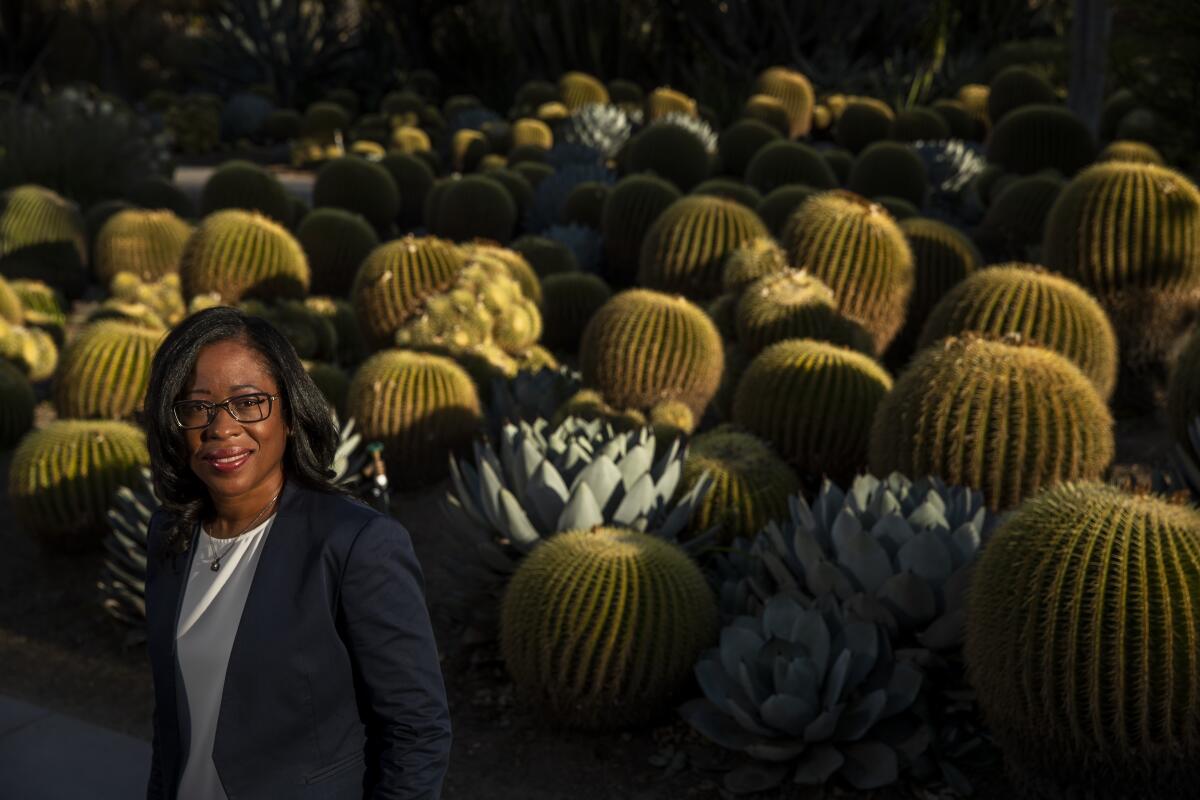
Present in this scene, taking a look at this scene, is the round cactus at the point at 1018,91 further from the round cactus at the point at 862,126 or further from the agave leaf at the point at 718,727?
the agave leaf at the point at 718,727

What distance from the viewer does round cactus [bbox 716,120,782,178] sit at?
39.1 ft

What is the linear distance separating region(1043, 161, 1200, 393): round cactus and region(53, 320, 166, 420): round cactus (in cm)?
486

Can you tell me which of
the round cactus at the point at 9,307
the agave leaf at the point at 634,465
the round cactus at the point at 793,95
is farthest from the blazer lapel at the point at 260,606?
the round cactus at the point at 793,95

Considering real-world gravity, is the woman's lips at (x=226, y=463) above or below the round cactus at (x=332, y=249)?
above

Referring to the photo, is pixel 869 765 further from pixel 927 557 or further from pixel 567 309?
pixel 567 309

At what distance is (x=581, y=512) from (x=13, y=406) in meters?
4.10

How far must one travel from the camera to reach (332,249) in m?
9.16

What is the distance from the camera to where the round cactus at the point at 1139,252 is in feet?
21.0

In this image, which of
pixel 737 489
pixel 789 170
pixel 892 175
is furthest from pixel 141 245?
pixel 737 489

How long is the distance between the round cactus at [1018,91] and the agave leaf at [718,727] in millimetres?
10478

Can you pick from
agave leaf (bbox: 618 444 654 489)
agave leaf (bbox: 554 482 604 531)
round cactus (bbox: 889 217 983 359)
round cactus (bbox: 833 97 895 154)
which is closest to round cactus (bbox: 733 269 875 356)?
round cactus (bbox: 889 217 983 359)

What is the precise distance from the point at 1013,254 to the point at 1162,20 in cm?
271

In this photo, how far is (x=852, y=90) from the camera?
55.5 feet

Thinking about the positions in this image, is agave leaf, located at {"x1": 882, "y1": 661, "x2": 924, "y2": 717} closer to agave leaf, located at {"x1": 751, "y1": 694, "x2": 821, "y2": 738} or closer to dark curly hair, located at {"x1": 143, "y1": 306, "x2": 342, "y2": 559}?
agave leaf, located at {"x1": 751, "y1": 694, "x2": 821, "y2": 738}
